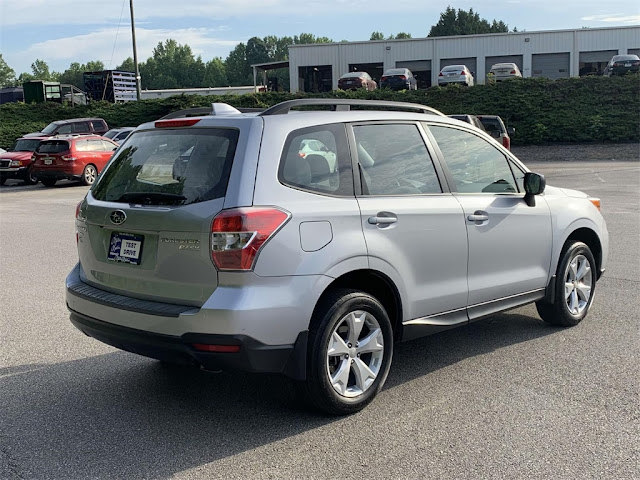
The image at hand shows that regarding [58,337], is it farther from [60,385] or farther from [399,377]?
[399,377]

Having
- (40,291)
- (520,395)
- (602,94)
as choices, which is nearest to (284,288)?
(520,395)

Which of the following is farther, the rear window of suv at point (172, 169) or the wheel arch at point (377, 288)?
the wheel arch at point (377, 288)

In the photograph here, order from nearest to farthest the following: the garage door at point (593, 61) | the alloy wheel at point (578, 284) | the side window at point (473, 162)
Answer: the side window at point (473, 162) → the alloy wheel at point (578, 284) → the garage door at point (593, 61)

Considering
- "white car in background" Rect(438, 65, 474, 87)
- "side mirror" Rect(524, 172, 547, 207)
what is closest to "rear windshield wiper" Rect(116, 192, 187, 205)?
"side mirror" Rect(524, 172, 547, 207)

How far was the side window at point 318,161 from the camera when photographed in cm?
414

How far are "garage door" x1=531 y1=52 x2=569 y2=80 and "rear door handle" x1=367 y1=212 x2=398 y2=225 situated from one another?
5157cm

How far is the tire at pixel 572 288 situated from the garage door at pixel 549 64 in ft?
163

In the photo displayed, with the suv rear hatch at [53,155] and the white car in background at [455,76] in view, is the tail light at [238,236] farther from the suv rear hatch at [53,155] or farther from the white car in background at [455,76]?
the white car in background at [455,76]

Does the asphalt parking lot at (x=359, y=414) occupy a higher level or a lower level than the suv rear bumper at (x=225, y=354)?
lower

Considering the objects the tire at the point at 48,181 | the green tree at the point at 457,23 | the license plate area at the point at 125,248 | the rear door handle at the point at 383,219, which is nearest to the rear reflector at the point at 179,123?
the license plate area at the point at 125,248

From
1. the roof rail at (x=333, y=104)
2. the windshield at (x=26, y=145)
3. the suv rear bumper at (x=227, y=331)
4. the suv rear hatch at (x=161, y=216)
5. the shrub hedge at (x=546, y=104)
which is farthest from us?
the shrub hedge at (x=546, y=104)

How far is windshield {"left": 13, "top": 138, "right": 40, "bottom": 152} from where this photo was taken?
25.9m

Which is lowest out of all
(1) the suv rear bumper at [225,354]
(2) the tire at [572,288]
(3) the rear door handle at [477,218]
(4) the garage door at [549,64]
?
(2) the tire at [572,288]

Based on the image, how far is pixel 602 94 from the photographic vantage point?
31234 millimetres
